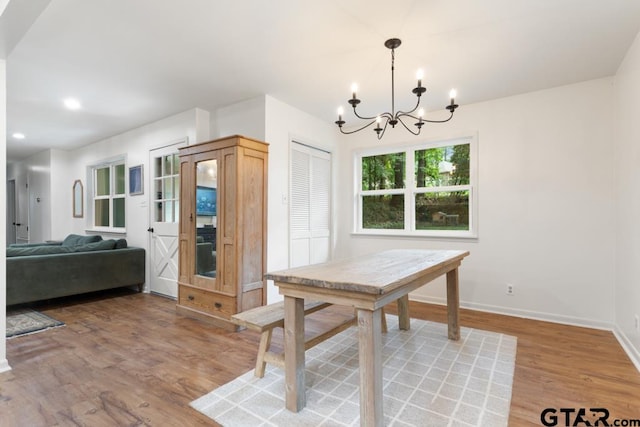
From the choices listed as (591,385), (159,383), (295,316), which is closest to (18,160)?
(159,383)

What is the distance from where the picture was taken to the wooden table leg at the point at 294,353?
1.85 metres

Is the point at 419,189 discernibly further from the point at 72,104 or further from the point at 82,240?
the point at 82,240

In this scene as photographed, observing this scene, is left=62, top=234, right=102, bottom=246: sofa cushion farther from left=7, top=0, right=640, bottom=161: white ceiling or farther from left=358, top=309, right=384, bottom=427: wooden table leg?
left=358, top=309, right=384, bottom=427: wooden table leg

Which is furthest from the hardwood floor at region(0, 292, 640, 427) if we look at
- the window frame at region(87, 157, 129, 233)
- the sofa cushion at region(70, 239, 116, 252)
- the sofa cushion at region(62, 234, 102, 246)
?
the window frame at region(87, 157, 129, 233)

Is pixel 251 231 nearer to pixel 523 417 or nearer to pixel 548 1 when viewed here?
pixel 523 417

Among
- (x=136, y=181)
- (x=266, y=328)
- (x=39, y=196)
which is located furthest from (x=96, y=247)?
(x=39, y=196)

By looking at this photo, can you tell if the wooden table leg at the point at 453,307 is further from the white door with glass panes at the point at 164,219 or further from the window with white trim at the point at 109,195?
the window with white trim at the point at 109,195

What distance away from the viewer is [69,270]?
407cm

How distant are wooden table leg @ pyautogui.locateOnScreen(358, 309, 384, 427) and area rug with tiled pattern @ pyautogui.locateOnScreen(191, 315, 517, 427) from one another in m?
0.24

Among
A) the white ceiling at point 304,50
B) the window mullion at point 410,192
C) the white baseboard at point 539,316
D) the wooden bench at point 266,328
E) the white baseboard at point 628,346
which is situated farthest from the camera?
the window mullion at point 410,192

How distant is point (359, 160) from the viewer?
4965 mm

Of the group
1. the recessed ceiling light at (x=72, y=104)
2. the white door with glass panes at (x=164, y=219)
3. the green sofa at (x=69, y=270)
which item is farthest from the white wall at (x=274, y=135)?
the green sofa at (x=69, y=270)

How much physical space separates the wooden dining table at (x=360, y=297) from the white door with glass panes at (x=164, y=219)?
3.04m

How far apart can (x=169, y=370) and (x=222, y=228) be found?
4.77ft
